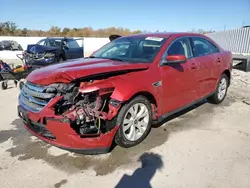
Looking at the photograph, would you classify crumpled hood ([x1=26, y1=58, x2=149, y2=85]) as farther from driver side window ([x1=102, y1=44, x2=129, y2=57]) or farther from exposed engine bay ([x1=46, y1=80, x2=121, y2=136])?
driver side window ([x1=102, y1=44, x2=129, y2=57])

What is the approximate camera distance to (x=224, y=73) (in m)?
5.66

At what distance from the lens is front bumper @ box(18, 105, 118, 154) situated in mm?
2928

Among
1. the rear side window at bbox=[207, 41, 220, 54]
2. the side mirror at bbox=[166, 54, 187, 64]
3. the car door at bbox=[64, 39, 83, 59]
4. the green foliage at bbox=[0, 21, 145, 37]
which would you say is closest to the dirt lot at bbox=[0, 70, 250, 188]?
the side mirror at bbox=[166, 54, 187, 64]

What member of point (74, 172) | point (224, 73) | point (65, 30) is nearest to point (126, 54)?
point (74, 172)

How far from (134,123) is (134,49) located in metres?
1.42

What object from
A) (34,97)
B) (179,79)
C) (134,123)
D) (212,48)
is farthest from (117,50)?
(212,48)

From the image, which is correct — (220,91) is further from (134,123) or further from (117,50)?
(134,123)

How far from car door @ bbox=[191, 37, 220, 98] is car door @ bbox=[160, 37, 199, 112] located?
0.61 feet

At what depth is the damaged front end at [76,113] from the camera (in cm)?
295

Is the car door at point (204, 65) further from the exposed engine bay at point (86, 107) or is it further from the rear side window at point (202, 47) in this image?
the exposed engine bay at point (86, 107)

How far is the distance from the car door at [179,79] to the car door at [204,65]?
185mm

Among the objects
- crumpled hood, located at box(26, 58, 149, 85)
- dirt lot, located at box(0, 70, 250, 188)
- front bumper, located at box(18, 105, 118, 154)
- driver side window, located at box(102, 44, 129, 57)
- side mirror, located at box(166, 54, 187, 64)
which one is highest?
driver side window, located at box(102, 44, 129, 57)

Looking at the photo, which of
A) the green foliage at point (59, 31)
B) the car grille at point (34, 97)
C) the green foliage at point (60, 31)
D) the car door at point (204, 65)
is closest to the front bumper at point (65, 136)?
the car grille at point (34, 97)

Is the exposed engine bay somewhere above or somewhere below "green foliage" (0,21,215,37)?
below
